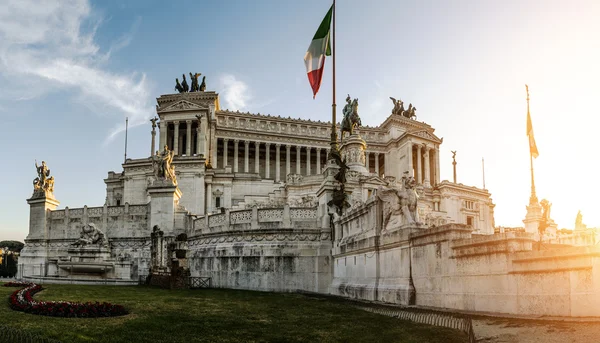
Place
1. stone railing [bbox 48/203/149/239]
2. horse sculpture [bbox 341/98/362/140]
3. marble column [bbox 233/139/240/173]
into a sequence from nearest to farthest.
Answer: stone railing [bbox 48/203/149/239] < horse sculpture [bbox 341/98/362/140] < marble column [bbox 233/139/240/173]

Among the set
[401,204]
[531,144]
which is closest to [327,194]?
[401,204]

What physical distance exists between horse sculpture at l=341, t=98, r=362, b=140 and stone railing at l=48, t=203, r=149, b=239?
16.3m

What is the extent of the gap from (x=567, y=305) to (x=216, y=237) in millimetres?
24658

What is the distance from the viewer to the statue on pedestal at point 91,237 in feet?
118

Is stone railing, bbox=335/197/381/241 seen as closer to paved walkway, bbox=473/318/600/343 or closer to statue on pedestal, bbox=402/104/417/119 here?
paved walkway, bbox=473/318/600/343

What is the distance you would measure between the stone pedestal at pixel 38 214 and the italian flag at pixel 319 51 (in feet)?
79.6

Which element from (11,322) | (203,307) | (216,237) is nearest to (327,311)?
(203,307)

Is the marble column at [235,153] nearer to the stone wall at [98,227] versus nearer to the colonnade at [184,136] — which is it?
the colonnade at [184,136]

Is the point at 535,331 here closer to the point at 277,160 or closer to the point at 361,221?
the point at 361,221

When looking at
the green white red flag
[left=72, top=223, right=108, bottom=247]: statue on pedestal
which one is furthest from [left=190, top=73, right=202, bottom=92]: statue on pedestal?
the green white red flag

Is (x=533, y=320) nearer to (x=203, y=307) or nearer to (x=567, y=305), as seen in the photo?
(x=567, y=305)

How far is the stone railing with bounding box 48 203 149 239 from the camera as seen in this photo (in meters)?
38.6

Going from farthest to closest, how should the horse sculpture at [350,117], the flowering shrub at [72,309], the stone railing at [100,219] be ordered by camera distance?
the horse sculpture at [350,117], the stone railing at [100,219], the flowering shrub at [72,309]

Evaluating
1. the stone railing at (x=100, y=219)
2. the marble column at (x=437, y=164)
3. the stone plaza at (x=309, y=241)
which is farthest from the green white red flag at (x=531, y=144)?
the marble column at (x=437, y=164)
